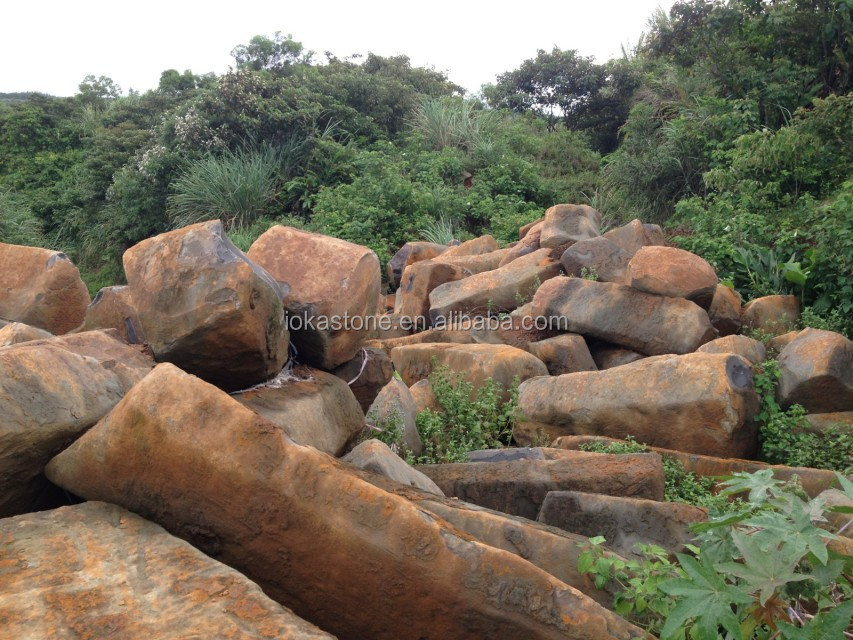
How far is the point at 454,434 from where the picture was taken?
5023mm

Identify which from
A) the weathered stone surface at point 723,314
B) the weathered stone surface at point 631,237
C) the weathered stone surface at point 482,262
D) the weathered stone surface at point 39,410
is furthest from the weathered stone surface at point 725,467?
the weathered stone surface at point 482,262

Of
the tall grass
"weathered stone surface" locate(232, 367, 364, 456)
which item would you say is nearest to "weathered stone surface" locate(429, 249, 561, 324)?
"weathered stone surface" locate(232, 367, 364, 456)

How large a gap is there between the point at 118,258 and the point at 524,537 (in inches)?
584

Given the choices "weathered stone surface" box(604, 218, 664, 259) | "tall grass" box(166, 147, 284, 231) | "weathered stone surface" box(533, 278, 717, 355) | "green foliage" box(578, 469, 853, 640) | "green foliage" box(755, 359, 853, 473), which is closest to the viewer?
"green foliage" box(578, 469, 853, 640)

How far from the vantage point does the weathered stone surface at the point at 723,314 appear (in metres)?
6.53

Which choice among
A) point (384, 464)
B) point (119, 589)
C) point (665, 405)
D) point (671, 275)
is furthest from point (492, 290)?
point (119, 589)

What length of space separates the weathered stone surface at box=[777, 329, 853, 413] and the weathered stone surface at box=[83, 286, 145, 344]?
12.9ft

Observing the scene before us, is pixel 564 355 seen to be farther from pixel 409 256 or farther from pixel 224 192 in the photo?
pixel 224 192

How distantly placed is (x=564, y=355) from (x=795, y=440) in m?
1.76

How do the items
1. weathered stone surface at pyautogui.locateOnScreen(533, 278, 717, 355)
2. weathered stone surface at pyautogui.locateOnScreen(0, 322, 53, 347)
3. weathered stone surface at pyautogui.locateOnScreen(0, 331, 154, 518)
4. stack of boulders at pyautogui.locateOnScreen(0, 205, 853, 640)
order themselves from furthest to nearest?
weathered stone surface at pyautogui.locateOnScreen(533, 278, 717, 355), weathered stone surface at pyautogui.locateOnScreen(0, 322, 53, 347), weathered stone surface at pyautogui.locateOnScreen(0, 331, 154, 518), stack of boulders at pyautogui.locateOnScreen(0, 205, 853, 640)

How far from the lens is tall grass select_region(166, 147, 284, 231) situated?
45.2ft

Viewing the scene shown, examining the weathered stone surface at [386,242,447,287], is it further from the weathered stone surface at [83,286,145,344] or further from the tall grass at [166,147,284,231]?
the weathered stone surface at [83,286,145,344]

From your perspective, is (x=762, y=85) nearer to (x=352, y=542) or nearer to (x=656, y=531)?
(x=656, y=531)

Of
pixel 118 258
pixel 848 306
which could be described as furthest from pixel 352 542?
pixel 118 258
